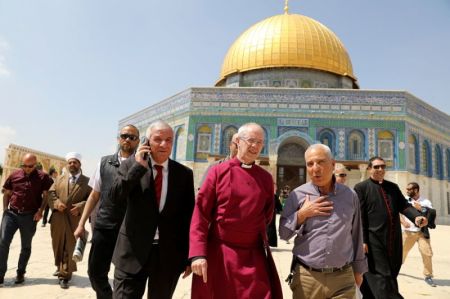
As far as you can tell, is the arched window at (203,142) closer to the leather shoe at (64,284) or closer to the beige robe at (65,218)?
the beige robe at (65,218)

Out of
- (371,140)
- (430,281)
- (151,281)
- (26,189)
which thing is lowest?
(430,281)

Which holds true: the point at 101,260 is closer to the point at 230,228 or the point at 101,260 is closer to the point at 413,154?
the point at 230,228

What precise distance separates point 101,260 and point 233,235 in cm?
127

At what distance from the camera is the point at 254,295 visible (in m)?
1.95

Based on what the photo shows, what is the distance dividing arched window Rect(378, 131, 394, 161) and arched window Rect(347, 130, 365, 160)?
34.4 inches

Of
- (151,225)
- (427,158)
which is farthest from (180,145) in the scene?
(151,225)

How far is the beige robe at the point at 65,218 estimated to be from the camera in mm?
4066

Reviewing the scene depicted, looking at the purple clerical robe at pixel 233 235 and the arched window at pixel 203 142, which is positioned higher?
the arched window at pixel 203 142

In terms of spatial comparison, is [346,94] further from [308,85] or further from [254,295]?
[254,295]

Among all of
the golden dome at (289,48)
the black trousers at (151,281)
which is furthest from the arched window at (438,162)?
the black trousers at (151,281)

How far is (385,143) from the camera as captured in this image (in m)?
18.4

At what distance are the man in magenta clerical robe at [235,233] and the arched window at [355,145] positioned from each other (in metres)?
17.4

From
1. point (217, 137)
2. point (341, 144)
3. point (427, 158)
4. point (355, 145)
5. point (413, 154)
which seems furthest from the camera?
point (427, 158)

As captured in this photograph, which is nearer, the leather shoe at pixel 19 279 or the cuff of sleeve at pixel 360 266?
the cuff of sleeve at pixel 360 266
